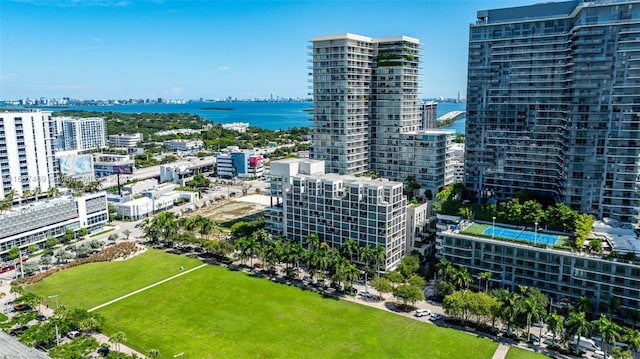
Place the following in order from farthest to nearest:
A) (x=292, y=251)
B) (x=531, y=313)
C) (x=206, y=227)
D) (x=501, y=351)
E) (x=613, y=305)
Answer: (x=206, y=227)
(x=292, y=251)
(x=613, y=305)
(x=531, y=313)
(x=501, y=351)

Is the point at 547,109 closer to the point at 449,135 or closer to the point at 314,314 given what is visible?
the point at 449,135

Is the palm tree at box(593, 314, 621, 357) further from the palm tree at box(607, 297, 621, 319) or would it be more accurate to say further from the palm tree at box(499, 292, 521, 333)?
the palm tree at box(499, 292, 521, 333)

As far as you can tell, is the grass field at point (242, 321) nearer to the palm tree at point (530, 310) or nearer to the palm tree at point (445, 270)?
the palm tree at point (530, 310)

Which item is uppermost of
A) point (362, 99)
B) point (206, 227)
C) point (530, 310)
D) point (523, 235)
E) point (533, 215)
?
point (362, 99)

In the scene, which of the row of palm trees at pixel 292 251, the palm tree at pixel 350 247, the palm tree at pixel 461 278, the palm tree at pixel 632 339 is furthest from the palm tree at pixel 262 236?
the palm tree at pixel 632 339

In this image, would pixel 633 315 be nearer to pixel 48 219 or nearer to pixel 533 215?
pixel 533 215

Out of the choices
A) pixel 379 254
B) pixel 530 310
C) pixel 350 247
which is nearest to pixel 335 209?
pixel 350 247

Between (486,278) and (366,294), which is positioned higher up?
(486,278)
